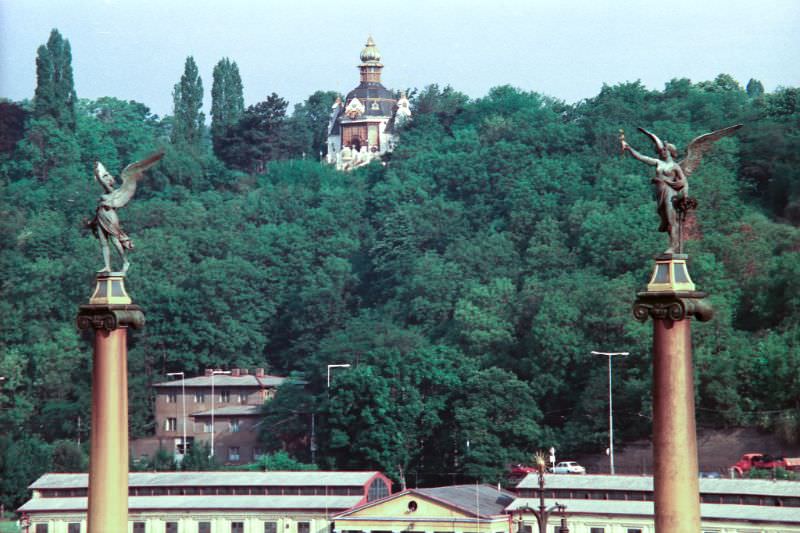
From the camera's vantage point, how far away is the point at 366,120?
170250 mm

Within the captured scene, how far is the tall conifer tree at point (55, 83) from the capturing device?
152875 millimetres

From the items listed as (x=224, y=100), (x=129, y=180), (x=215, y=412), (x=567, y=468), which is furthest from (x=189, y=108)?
(x=129, y=180)

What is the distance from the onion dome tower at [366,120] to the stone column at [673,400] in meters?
140

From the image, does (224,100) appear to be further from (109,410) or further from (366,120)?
(109,410)

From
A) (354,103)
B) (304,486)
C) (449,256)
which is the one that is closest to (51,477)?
(304,486)

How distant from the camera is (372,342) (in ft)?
362

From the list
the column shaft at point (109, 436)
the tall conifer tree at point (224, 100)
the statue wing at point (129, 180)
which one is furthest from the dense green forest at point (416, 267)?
the column shaft at point (109, 436)

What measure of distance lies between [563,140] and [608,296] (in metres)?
42.1

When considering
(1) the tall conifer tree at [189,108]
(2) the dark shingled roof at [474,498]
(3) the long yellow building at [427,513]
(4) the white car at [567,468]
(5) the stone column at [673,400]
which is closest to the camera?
(5) the stone column at [673,400]

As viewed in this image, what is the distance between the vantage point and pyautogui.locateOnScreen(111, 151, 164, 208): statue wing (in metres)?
29.6

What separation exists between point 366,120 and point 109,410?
142529mm

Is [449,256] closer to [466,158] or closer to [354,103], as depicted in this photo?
[466,158]

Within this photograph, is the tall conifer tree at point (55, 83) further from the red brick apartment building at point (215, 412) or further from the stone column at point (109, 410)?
the stone column at point (109, 410)

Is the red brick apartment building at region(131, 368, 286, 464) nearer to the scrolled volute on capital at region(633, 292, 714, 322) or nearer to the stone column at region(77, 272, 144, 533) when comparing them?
the stone column at region(77, 272, 144, 533)
